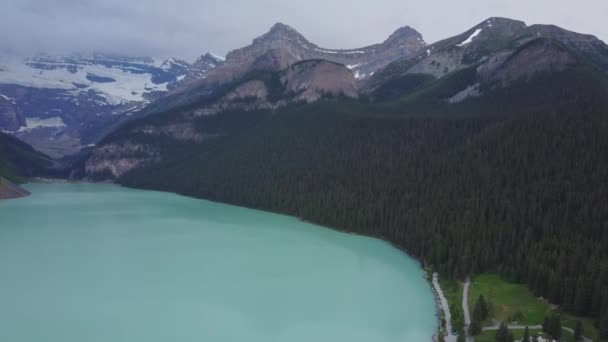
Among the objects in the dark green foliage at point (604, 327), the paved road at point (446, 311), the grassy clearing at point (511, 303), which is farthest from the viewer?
the grassy clearing at point (511, 303)

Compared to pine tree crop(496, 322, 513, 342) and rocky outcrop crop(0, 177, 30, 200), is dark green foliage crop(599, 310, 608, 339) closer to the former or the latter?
pine tree crop(496, 322, 513, 342)

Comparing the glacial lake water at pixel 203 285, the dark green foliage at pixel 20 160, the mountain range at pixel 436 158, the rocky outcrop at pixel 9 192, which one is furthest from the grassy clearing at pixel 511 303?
the dark green foliage at pixel 20 160

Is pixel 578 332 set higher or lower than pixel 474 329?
higher

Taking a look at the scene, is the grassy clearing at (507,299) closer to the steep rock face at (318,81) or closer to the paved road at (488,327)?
the paved road at (488,327)

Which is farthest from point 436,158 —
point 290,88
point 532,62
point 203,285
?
point 290,88

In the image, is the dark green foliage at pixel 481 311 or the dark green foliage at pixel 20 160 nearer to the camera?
the dark green foliage at pixel 481 311

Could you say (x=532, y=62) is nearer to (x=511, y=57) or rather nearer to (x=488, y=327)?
(x=511, y=57)

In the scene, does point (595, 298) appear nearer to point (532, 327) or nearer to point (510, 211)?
point (532, 327)
